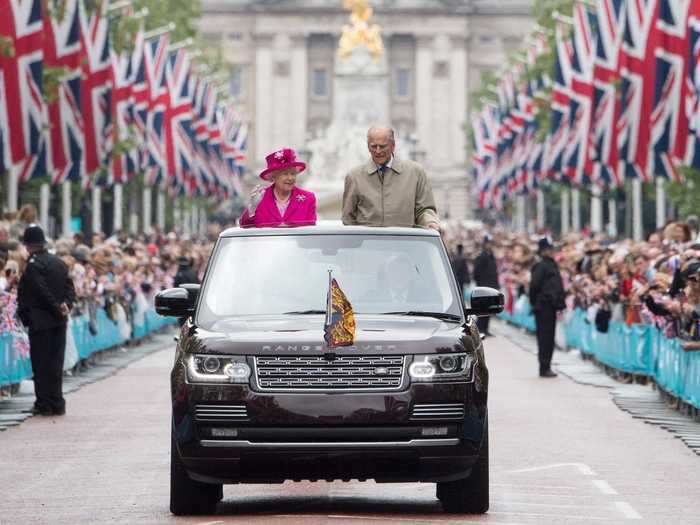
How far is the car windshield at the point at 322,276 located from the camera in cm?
1302

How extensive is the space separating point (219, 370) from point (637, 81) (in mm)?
28137

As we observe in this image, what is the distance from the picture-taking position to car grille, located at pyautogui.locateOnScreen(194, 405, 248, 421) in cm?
1219

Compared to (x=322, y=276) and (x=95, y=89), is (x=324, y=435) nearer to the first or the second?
(x=322, y=276)

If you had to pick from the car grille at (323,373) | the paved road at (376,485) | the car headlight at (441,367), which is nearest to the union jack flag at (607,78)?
the paved road at (376,485)

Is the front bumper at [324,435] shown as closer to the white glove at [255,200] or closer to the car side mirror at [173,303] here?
the car side mirror at [173,303]

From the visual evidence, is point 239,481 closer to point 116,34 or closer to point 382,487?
point 382,487

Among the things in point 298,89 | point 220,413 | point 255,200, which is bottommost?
point 220,413

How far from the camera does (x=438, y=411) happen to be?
12.3 metres

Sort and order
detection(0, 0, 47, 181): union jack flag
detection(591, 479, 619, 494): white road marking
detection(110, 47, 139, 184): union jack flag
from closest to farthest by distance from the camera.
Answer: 1. detection(591, 479, 619, 494): white road marking
2. detection(0, 0, 47, 181): union jack flag
3. detection(110, 47, 139, 184): union jack flag

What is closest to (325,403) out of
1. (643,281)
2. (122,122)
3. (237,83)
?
(643,281)

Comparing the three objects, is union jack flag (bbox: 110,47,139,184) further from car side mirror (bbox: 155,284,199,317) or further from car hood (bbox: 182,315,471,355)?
car hood (bbox: 182,315,471,355)

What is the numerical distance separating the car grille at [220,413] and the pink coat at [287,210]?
7.85ft

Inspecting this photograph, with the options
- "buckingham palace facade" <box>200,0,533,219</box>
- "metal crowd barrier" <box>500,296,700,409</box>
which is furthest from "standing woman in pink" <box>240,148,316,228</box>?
"buckingham palace facade" <box>200,0,533,219</box>

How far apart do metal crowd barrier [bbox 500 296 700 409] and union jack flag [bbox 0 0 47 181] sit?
939cm
